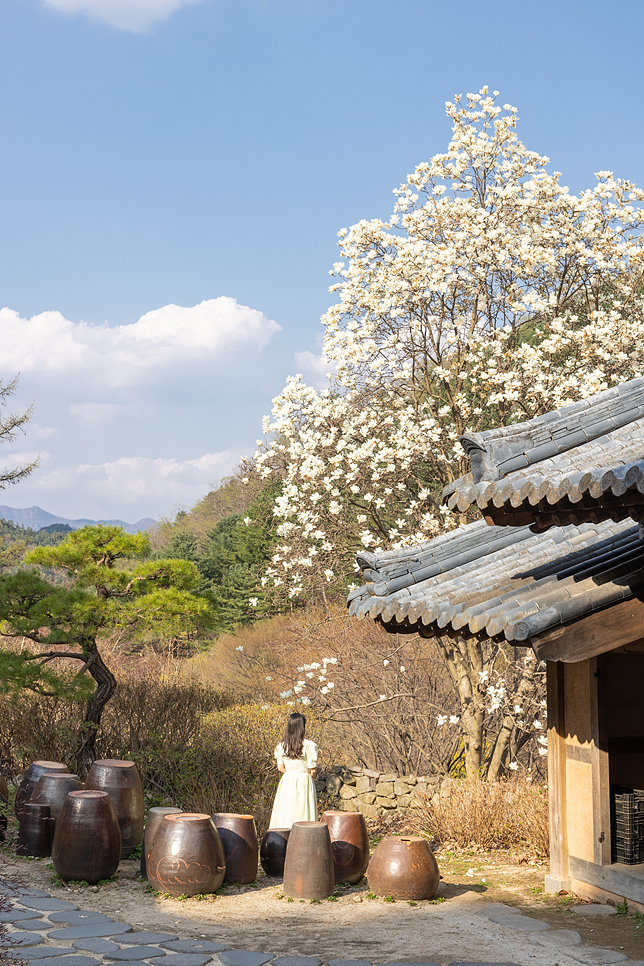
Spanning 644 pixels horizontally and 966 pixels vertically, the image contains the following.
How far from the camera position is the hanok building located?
4.24 m

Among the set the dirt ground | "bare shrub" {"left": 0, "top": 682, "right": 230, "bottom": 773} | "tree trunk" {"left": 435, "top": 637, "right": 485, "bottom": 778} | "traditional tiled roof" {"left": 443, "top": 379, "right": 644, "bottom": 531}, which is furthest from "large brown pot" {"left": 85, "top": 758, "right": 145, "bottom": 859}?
"traditional tiled roof" {"left": 443, "top": 379, "right": 644, "bottom": 531}

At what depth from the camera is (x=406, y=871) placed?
263 inches

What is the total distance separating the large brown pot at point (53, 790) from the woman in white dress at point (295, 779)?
204cm

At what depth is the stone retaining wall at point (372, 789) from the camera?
33.6 ft

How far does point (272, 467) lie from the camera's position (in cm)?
1214

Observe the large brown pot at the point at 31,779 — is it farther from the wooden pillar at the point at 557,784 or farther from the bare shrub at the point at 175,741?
the wooden pillar at the point at 557,784

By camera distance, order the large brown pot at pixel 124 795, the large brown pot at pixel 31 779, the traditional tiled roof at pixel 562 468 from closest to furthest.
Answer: the traditional tiled roof at pixel 562 468
the large brown pot at pixel 124 795
the large brown pot at pixel 31 779

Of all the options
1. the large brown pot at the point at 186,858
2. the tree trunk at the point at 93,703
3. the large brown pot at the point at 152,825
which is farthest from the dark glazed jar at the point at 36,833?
the tree trunk at the point at 93,703

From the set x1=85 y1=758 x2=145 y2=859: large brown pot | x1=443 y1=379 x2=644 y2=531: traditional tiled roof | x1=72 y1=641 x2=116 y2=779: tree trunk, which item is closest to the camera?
x1=443 y1=379 x2=644 y2=531: traditional tiled roof

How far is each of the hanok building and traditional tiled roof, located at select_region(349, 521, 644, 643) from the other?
0.01 meters

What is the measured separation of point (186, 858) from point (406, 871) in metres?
1.74

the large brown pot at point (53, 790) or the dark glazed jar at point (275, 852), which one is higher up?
the large brown pot at point (53, 790)

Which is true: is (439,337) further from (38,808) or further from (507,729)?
(38,808)

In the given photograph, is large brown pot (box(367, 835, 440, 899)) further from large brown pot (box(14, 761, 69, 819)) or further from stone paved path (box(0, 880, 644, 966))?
large brown pot (box(14, 761, 69, 819))
